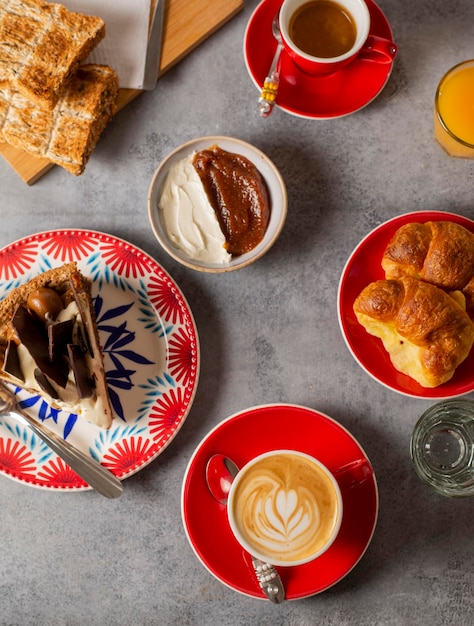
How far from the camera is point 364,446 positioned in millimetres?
2109

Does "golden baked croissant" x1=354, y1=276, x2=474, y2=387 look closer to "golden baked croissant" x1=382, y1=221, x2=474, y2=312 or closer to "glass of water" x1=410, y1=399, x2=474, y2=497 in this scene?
"golden baked croissant" x1=382, y1=221, x2=474, y2=312

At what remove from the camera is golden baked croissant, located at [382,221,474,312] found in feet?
6.14

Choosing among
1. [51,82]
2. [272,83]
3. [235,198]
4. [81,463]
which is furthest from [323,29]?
[81,463]

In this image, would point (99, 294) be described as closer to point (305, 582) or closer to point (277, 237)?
point (277, 237)

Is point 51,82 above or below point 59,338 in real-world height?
above

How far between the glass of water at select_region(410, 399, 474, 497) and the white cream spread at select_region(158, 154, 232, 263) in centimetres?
89

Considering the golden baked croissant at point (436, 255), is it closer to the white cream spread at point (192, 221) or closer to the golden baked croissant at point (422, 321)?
the golden baked croissant at point (422, 321)

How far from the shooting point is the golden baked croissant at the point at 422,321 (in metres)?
1.83

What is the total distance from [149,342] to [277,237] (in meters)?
0.58

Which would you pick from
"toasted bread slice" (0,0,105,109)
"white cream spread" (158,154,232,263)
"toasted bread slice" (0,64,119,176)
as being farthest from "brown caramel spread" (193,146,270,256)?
"toasted bread slice" (0,0,105,109)

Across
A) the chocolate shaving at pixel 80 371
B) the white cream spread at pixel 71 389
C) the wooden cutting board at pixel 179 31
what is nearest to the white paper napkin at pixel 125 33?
the wooden cutting board at pixel 179 31

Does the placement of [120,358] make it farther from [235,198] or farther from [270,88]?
[270,88]

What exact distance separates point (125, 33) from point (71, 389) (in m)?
1.26

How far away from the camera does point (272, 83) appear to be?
200 cm
